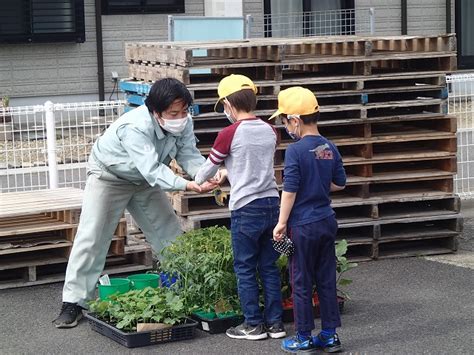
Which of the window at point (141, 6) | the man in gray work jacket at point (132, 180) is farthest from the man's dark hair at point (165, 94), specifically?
the window at point (141, 6)

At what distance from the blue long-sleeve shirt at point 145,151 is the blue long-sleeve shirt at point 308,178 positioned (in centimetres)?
88

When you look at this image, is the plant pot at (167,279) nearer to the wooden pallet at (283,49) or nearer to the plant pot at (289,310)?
the plant pot at (289,310)

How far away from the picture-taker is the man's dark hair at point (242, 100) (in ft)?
24.9

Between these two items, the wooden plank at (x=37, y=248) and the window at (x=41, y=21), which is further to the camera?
the window at (x=41, y=21)

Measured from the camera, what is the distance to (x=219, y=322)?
7.80 metres

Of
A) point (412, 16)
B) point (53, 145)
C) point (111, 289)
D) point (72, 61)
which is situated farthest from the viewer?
point (412, 16)

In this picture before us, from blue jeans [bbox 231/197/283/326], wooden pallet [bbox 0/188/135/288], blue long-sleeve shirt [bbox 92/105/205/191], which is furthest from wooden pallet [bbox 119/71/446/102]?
blue jeans [bbox 231/197/283/326]

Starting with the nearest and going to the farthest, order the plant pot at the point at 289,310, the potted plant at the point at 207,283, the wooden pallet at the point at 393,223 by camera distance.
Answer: the potted plant at the point at 207,283 → the plant pot at the point at 289,310 → the wooden pallet at the point at 393,223

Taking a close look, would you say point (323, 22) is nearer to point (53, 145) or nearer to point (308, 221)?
point (53, 145)

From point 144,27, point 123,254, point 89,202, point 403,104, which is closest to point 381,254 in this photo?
point 403,104

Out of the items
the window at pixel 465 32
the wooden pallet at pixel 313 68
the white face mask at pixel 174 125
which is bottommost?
the white face mask at pixel 174 125

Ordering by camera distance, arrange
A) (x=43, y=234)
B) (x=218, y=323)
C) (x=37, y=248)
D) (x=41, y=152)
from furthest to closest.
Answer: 1. (x=41, y=152)
2. (x=43, y=234)
3. (x=37, y=248)
4. (x=218, y=323)

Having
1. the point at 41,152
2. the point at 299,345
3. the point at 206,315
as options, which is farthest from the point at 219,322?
the point at 41,152

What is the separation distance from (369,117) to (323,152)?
2.95 meters
